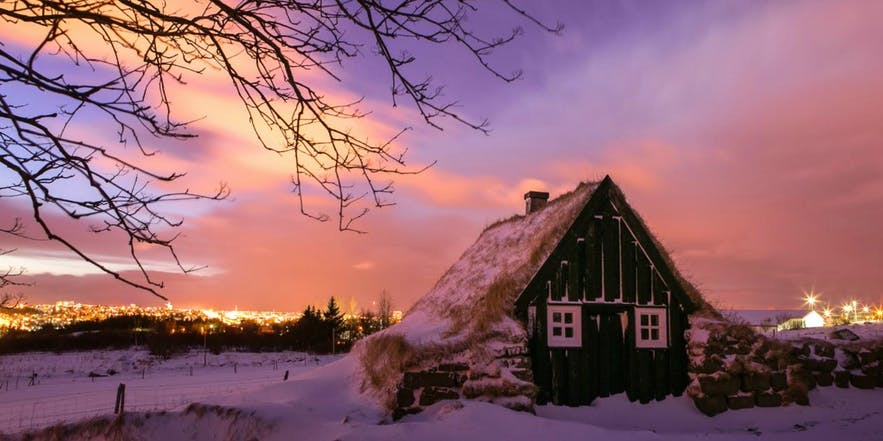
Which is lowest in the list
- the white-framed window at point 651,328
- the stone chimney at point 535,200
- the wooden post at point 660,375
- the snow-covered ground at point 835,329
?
the wooden post at point 660,375

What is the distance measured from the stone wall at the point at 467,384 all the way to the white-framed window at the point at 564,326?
1.44 meters

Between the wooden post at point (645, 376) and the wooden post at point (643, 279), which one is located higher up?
the wooden post at point (643, 279)

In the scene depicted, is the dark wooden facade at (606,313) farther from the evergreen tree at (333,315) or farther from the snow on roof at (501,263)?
the evergreen tree at (333,315)

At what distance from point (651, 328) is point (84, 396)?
84.4 ft

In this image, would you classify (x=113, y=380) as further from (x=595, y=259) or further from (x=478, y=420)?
(x=478, y=420)

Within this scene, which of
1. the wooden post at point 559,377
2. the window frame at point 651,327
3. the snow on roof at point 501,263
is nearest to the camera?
the wooden post at point 559,377

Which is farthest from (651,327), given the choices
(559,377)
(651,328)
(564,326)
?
(559,377)

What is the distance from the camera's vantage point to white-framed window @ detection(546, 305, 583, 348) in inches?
535

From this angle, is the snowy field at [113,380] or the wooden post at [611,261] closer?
the wooden post at [611,261]

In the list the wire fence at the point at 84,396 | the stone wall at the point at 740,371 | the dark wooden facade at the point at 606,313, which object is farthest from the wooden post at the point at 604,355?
the wire fence at the point at 84,396

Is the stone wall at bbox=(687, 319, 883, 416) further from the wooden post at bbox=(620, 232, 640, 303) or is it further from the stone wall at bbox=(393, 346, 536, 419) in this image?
the stone wall at bbox=(393, 346, 536, 419)

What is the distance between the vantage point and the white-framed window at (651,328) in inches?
566

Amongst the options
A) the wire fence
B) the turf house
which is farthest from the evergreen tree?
the turf house

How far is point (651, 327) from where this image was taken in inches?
571
